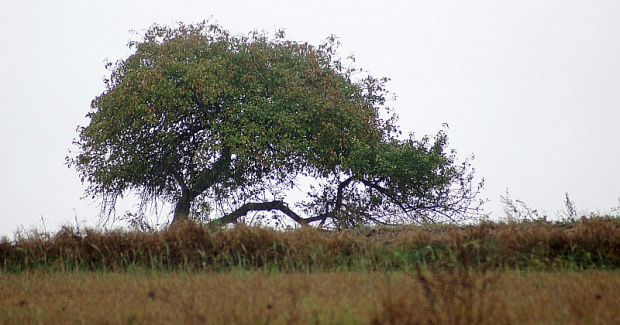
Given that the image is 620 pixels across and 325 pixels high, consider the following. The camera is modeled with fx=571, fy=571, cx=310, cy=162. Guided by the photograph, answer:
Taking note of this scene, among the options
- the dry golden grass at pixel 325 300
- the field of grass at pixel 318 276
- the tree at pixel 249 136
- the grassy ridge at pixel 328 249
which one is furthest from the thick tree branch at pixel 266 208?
the dry golden grass at pixel 325 300

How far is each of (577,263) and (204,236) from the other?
5.92 metres

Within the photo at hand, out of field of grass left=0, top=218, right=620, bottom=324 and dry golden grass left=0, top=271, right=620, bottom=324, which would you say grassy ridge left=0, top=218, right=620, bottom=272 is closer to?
field of grass left=0, top=218, right=620, bottom=324

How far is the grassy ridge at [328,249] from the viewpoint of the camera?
873cm

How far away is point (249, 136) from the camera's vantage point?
58.1 ft

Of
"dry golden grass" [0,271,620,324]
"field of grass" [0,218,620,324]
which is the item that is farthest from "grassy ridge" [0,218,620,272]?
"dry golden grass" [0,271,620,324]

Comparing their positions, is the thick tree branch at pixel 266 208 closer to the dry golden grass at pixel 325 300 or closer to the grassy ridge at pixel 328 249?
the grassy ridge at pixel 328 249

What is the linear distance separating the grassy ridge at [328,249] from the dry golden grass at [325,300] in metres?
1.00

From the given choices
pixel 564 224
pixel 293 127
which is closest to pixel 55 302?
pixel 564 224

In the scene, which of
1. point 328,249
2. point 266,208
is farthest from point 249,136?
point 328,249

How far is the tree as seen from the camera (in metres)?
18.4

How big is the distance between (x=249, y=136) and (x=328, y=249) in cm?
908

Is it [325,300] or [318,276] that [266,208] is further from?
[325,300]

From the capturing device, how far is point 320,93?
64.0ft

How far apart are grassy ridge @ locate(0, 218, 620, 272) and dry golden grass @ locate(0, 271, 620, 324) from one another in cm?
100
